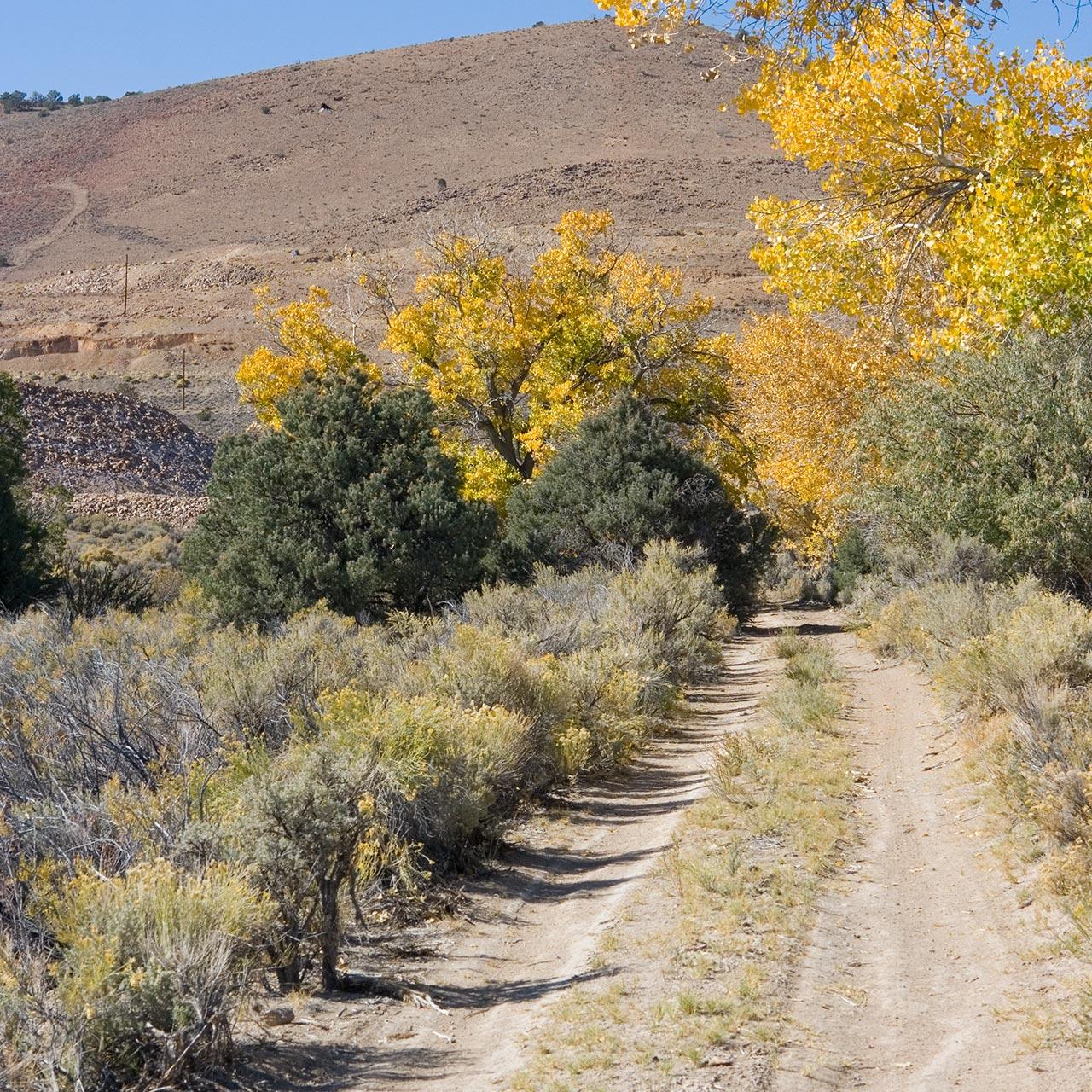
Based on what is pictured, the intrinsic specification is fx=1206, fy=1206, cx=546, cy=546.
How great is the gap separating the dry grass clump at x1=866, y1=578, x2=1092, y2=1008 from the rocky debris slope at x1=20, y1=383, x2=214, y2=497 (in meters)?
36.4

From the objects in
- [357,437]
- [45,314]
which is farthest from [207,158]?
[357,437]

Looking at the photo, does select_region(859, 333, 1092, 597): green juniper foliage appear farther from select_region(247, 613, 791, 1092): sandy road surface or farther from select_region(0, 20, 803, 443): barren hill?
select_region(0, 20, 803, 443): barren hill

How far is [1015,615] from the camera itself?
11508mm

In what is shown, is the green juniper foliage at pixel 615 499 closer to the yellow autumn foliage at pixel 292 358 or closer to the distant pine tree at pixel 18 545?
the yellow autumn foliage at pixel 292 358

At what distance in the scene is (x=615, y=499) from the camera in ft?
76.2

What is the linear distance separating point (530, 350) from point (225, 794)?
20.4 metres

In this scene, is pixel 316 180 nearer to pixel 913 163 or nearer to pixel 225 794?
pixel 913 163

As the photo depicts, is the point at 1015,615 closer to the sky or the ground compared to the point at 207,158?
closer to the ground

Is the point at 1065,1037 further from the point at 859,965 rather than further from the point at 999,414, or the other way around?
the point at 999,414

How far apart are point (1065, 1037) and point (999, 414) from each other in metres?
12.4

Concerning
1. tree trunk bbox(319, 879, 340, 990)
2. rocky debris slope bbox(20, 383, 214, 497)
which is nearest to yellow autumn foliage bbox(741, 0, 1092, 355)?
tree trunk bbox(319, 879, 340, 990)

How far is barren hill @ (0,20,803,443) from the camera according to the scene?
7544cm

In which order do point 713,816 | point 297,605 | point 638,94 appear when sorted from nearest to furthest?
point 713,816, point 297,605, point 638,94

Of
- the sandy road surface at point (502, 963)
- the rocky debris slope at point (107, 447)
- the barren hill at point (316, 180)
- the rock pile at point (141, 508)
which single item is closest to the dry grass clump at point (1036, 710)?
the sandy road surface at point (502, 963)
